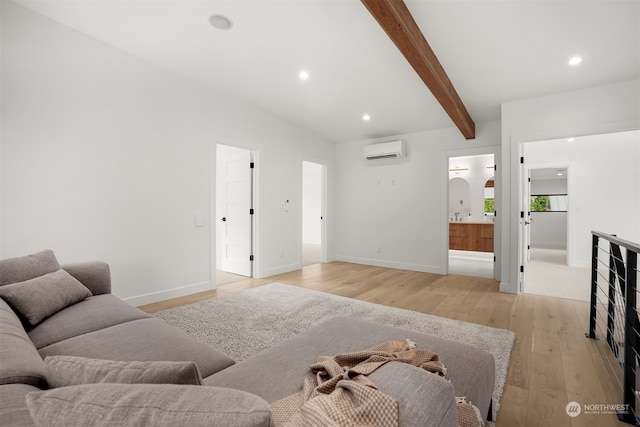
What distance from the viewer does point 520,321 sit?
3027mm

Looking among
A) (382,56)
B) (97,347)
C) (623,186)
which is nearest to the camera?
(97,347)

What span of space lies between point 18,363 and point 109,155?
2.80 metres

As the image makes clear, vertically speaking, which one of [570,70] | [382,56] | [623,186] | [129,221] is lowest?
[129,221]

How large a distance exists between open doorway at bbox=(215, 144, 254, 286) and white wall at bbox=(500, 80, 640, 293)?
3.70 metres

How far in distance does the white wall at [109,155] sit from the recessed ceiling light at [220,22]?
3.90 feet

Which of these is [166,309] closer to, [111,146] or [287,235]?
[111,146]

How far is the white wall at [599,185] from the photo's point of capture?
5.17 meters

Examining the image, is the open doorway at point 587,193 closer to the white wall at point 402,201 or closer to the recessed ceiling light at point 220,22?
the white wall at point 402,201

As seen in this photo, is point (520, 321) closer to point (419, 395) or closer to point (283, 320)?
point (283, 320)

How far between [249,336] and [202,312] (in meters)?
0.89

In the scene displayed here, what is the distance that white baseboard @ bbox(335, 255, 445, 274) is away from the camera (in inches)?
206

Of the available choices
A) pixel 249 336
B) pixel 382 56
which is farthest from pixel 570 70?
pixel 249 336

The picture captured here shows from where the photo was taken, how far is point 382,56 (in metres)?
3.31

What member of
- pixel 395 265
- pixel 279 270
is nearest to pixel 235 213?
pixel 279 270
